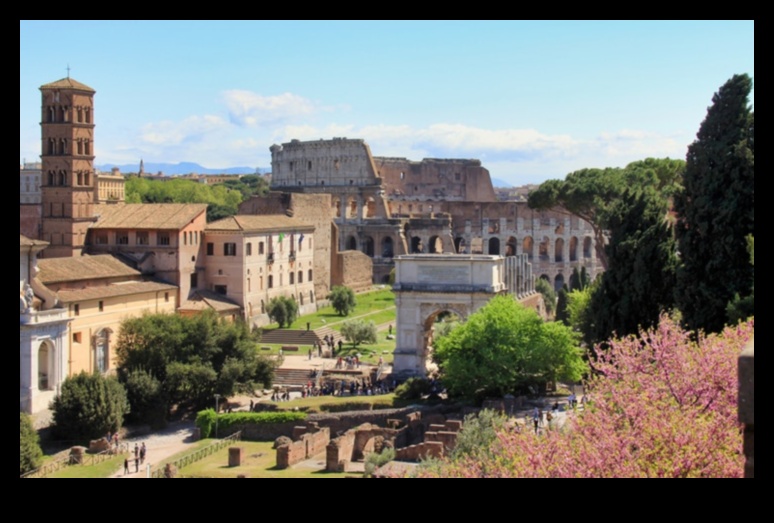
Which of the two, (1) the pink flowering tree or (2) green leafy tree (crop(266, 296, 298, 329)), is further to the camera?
(2) green leafy tree (crop(266, 296, 298, 329))

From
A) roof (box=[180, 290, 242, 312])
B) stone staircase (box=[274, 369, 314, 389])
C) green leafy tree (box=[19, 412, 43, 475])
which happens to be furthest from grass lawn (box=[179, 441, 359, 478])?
roof (box=[180, 290, 242, 312])

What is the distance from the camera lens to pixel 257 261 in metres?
53.9

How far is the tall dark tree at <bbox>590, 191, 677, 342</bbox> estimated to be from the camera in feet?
108

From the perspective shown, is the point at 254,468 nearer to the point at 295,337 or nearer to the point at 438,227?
the point at 295,337

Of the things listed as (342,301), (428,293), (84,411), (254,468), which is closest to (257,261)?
(342,301)

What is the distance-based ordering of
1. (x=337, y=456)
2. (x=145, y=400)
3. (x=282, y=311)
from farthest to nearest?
(x=282, y=311)
(x=145, y=400)
(x=337, y=456)

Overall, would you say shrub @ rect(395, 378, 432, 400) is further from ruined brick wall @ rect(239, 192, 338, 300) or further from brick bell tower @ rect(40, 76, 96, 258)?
ruined brick wall @ rect(239, 192, 338, 300)

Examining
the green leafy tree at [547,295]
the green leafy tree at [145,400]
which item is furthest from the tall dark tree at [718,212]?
the green leafy tree at [547,295]

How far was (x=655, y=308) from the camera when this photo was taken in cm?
3281

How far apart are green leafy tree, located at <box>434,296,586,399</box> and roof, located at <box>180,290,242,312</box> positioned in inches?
622

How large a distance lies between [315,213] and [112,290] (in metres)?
23.5

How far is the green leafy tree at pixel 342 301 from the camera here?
57.9 metres

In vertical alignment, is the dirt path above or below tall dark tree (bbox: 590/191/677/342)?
below

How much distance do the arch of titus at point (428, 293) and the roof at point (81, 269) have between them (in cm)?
1230
